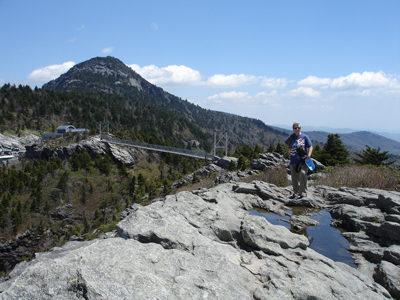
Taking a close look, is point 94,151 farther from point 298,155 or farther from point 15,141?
point 298,155

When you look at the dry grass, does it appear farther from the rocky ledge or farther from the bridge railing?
the bridge railing

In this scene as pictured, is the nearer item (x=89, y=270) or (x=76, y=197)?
(x=89, y=270)

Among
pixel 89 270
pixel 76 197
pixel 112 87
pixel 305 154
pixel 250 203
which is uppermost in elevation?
pixel 112 87

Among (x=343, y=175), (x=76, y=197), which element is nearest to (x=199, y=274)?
(x=343, y=175)

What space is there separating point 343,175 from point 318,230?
5014 mm

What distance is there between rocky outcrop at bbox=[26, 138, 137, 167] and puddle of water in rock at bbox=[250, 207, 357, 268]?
40.7 m

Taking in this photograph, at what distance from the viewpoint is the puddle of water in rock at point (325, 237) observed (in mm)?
4016

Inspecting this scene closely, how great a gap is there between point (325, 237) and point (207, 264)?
2.81m

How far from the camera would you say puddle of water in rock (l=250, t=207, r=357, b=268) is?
13.2ft

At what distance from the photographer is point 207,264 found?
9.69ft

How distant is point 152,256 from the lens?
286 centimetres

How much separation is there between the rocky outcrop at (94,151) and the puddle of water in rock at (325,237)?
134ft

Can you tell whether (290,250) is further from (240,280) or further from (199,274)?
(199,274)

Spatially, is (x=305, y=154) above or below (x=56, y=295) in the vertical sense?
above
